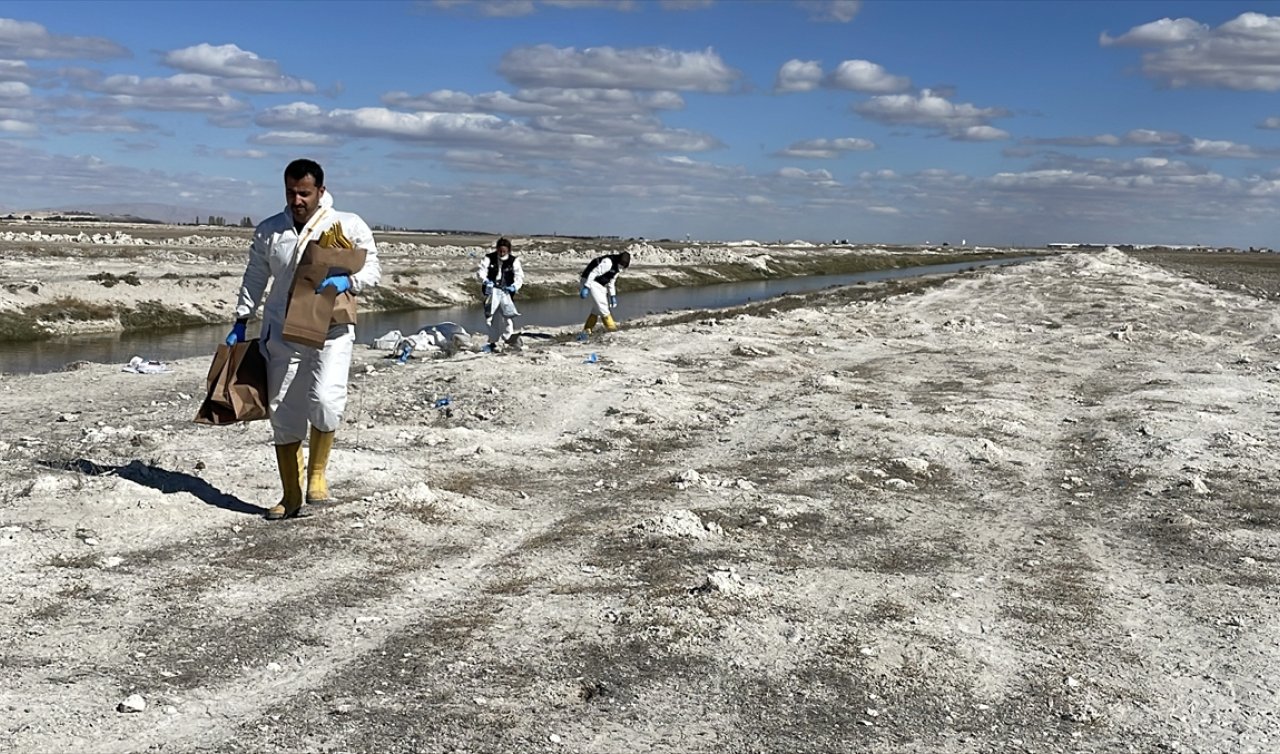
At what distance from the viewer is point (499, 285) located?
20.4 meters

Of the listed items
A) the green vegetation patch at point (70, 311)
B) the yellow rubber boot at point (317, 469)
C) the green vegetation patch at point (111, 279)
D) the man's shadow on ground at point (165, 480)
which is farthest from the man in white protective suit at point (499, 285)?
the green vegetation patch at point (111, 279)

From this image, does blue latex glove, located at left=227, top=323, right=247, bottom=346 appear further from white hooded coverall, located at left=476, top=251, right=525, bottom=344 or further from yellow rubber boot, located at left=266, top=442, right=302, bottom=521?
white hooded coverall, located at left=476, top=251, right=525, bottom=344

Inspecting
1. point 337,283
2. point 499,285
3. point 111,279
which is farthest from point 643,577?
point 111,279

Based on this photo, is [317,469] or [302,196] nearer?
[302,196]

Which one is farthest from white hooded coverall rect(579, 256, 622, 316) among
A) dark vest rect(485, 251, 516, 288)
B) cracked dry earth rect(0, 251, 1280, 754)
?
cracked dry earth rect(0, 251, 1280, 754)

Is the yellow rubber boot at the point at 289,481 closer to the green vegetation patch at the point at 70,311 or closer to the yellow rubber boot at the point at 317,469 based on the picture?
the yellow rubber boot at the point at 317,469

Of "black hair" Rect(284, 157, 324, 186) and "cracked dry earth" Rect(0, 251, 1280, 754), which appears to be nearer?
"cracked dry earth" Rect(0, 251, 1280, 754)

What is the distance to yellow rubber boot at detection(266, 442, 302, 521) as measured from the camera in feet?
27.2

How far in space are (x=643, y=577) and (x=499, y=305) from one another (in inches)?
533

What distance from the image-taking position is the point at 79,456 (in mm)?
10047

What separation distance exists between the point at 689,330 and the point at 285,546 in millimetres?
17450

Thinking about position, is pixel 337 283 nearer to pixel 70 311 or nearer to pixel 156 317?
pixel 70 311

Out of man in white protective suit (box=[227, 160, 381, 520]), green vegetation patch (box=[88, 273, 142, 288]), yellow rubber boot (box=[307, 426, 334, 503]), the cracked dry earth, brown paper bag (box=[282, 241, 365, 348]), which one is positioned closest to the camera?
the cracked dry earth

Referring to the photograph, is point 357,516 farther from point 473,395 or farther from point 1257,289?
point 1257,289
